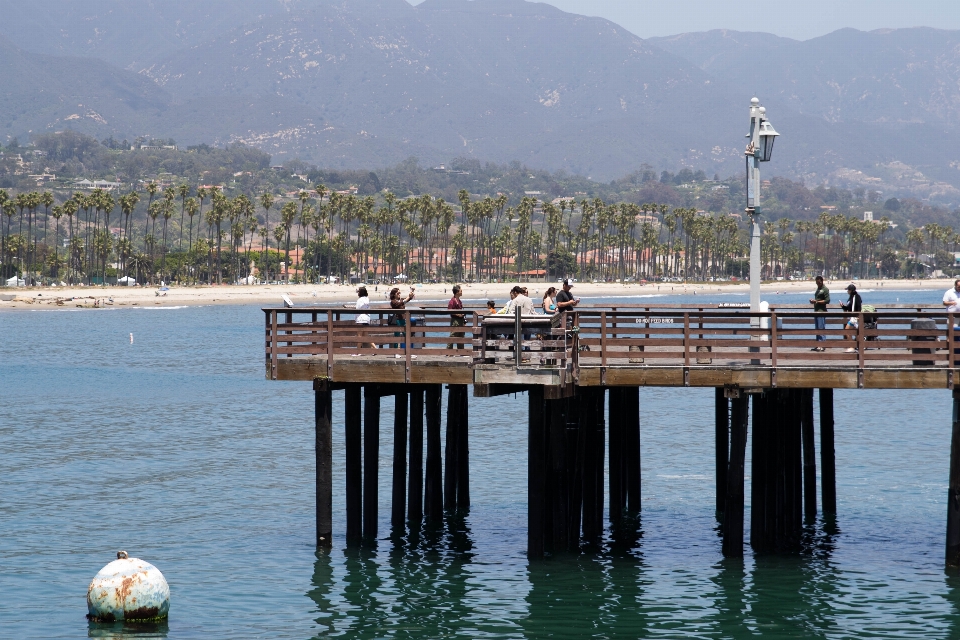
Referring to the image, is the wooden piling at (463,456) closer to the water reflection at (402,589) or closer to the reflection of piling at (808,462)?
the water reflection at (402,589)

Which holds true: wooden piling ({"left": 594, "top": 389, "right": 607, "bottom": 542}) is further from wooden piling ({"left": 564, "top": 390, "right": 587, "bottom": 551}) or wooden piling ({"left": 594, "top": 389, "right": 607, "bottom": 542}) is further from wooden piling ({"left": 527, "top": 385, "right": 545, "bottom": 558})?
wooden piling ({"left": 527, "top": 385, "right": 545, "bottom": 558})

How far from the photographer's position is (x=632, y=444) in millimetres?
30750

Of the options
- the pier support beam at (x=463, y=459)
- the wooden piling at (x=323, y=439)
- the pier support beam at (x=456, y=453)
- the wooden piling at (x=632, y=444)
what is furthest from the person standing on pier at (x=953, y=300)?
the wooden piling at (x=323, y=439)

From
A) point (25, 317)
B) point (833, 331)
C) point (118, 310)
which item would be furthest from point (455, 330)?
point (118, 310)

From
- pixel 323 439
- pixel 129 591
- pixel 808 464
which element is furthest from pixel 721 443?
pixel 129 591

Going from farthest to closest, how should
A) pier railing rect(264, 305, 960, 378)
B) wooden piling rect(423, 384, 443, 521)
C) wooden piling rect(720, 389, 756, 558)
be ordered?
wooden piling rect(423, 384, 443, 521) < wooden piling rect(720, 389, 756, 558) < pier railing rect(264, 305, 960, 378)

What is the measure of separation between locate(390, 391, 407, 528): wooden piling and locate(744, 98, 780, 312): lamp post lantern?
8229 mm

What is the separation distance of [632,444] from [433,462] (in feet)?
16.7

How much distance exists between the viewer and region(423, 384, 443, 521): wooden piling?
29.4 metres

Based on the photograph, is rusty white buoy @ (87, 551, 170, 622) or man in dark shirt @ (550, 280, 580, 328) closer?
rusty white buoy @ (87, 551, 170, 622)

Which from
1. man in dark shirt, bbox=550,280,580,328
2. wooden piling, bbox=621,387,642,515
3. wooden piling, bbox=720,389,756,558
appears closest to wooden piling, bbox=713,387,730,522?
wooden piling, bbox=621,387,642,515

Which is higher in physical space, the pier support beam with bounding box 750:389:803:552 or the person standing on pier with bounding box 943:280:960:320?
the person standing on pier with bounding box 943:280:960:320

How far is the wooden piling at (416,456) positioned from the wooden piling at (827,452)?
33.7ft

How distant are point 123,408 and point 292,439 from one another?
14.5 metres
